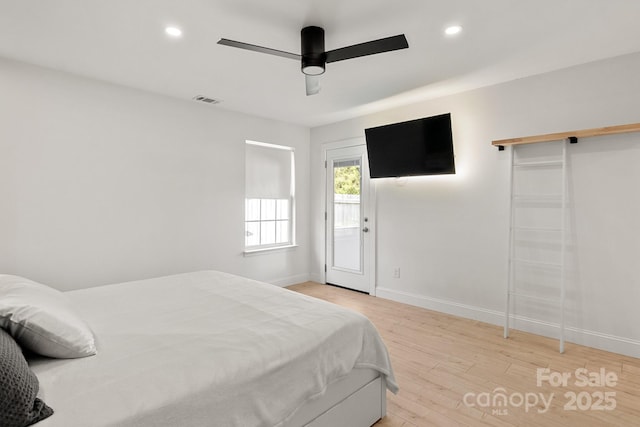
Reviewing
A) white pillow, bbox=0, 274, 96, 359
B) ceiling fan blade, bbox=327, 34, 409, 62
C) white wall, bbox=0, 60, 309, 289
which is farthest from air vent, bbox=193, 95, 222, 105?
white pillow, bbox=0, 274, 96, 359

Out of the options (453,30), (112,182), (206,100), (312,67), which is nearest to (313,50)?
(312,67)

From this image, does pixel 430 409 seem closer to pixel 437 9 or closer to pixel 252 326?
pixel 252 326

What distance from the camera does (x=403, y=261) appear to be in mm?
4223

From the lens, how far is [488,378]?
2.38 metres

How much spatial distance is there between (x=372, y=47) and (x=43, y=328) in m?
2.23

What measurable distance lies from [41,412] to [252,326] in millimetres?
886

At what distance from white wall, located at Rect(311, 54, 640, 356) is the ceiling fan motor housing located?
6.90 feet

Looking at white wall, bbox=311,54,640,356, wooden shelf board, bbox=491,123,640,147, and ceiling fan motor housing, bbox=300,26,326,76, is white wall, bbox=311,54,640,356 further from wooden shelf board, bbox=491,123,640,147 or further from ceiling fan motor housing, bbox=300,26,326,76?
ceiling fan motor housing, bbox=300,26,326,76

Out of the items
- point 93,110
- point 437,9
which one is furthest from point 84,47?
point 437,9

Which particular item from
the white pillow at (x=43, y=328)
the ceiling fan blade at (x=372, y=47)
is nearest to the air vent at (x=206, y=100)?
the ceiling fan blade at (x=372, y=47)

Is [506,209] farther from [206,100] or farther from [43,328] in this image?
[43,328]

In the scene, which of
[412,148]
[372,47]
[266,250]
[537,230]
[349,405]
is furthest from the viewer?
[266,250]

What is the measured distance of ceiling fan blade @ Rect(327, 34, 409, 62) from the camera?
1945 mm

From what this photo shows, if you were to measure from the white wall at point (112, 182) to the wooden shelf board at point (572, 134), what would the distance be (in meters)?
3.14
